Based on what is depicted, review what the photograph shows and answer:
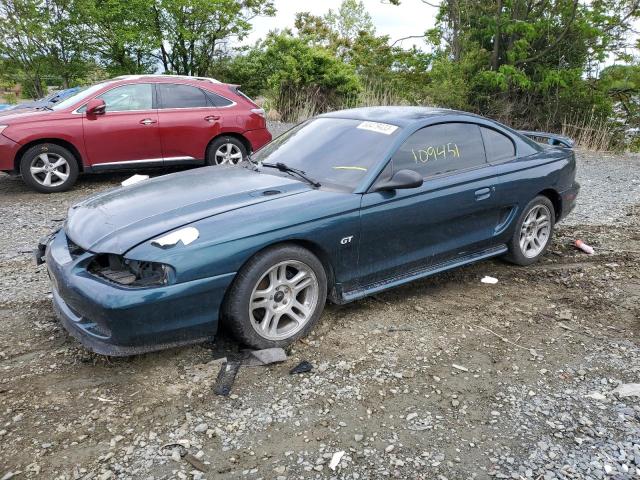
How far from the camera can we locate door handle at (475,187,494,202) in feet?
14.7

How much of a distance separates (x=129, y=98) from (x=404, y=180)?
555 centimetres

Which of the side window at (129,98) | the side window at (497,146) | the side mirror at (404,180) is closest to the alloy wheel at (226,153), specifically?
the side window at (129,98)

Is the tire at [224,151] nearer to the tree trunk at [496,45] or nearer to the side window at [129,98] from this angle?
the side window at [129,98]

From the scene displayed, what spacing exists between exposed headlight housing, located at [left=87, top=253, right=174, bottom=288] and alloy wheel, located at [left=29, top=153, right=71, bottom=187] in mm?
4969

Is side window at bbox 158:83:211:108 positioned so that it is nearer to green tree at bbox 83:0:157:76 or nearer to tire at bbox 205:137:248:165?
tire at bbox 205:137:248:165

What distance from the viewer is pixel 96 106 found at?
7.51 meters

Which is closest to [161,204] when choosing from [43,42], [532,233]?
[532,233]

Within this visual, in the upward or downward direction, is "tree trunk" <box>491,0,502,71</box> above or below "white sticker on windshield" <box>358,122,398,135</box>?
above

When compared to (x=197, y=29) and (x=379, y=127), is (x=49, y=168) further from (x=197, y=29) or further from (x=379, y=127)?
(x=197, y=29)

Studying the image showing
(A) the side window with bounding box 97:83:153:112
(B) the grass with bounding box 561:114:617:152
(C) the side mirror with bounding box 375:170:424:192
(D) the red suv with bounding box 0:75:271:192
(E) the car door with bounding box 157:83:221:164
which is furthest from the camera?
(B) the grass with bounding box 561:114:617:152

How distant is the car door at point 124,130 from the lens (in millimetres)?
7562

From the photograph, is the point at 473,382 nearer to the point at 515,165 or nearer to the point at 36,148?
the point at 515,165

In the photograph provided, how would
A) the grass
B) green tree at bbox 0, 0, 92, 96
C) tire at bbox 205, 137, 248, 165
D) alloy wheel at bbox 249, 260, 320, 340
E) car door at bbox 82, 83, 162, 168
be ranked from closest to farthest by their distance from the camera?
alloy wheel at bbox 249, 260, 320, 340 → car door at bbox 82, 83, 162, 168 → tire at bbox 205, 137, 248, 165 → the grass → green tree at bbox 0, 0, 92, 96

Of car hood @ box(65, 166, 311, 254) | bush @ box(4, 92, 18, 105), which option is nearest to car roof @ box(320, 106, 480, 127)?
car hood @ box(65, 166, 311, 254)
